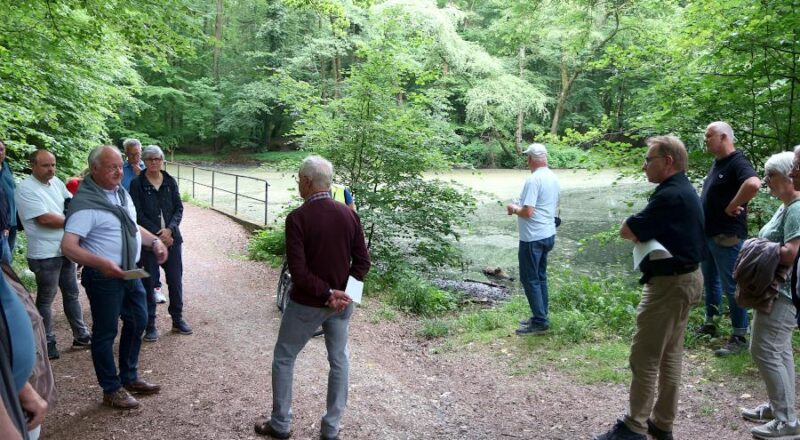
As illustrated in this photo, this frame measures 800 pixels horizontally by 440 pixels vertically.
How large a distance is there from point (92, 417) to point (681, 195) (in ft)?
12.8

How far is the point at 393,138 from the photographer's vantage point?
8461mm

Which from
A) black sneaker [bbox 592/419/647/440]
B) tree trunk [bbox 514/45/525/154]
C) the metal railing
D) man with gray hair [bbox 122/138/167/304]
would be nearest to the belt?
black sneaker [bbox 592/419/647/440]

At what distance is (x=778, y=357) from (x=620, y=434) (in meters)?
1.05

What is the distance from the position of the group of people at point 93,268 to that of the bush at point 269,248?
11.8 ft

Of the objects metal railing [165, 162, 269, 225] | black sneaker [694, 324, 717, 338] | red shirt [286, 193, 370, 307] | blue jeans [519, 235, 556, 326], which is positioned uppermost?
red shirt [286, 193, 370, 307]

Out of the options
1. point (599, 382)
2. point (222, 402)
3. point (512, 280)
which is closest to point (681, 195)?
point (599, 382)

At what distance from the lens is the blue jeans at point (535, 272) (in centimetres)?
565

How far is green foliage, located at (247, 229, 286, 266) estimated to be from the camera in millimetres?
9531

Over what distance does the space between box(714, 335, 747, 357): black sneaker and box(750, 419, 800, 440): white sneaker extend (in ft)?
4.52

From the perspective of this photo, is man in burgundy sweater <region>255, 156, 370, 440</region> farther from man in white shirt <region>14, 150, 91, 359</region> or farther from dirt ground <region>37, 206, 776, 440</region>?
man in white shirt <region>14, 150, 91, 359</region>

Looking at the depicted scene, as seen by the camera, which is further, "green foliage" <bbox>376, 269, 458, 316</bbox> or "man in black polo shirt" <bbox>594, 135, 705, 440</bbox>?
"green foliage" <bbox>376, 269, 458, 316</bbox>

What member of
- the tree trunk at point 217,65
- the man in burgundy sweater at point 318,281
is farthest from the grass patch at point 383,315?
the tree trunk at point 217,65

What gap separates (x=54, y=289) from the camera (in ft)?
15.9

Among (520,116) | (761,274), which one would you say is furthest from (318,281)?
(520,116)
